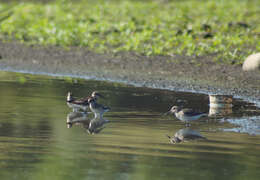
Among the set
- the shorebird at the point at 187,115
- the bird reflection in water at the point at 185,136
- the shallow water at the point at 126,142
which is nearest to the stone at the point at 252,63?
the shallow water at the point at 126,142

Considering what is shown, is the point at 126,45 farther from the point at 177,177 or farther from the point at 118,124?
the point at 177,177

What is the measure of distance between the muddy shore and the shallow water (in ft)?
4.57

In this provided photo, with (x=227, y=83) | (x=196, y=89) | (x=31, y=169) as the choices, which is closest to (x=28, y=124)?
(x=31, y=169)

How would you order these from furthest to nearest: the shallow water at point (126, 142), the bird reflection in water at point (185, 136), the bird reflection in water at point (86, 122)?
the bird reflection in water at point (86, 122) < the bird reflection in water at point (185, 136) < the shallow water at point (126, 142)

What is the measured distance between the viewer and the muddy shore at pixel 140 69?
1569 centimetres

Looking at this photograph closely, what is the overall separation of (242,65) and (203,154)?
29.8 ft

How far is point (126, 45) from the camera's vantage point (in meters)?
20.9

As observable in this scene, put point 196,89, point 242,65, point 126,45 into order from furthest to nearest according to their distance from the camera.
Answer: point 126,45 → point 242,65 → point 196,89

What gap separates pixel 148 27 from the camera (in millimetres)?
23328

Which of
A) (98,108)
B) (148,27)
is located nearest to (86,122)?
(98,108)

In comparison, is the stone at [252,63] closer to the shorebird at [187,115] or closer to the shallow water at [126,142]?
the shallow water at [126,142]

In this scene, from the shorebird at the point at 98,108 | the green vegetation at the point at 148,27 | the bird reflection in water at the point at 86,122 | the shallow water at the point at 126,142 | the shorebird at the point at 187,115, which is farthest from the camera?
the green vegetation at the point at 148,27

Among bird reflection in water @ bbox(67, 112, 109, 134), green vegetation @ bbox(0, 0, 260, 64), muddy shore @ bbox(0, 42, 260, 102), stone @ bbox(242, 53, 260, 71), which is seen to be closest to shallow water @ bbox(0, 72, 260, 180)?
bird reflection in water @ bbox(67, 112, 109, 134)

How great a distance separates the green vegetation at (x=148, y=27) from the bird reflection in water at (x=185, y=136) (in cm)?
782
